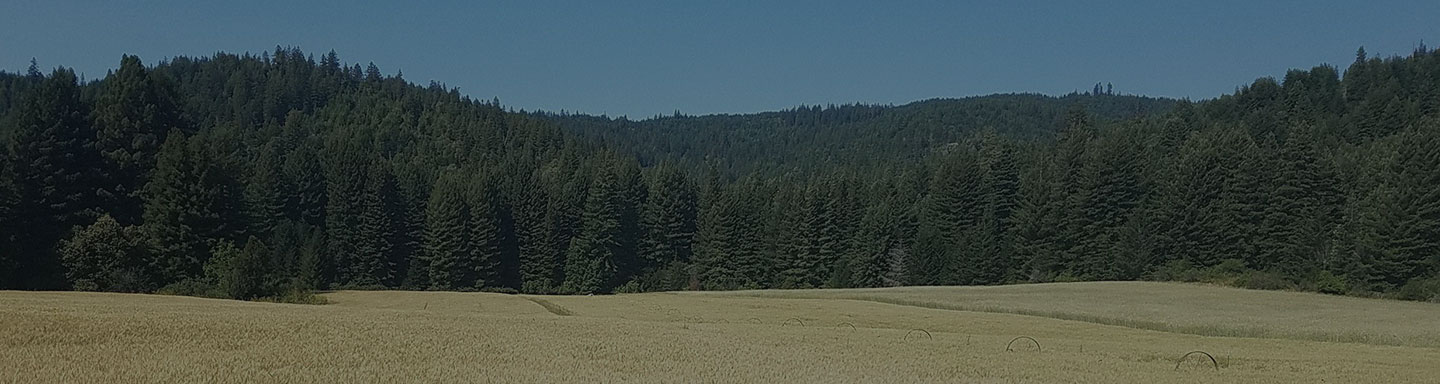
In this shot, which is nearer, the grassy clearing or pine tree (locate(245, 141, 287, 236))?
the grassy clearing

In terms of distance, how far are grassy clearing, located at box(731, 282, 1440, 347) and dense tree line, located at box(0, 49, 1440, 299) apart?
13324 mm

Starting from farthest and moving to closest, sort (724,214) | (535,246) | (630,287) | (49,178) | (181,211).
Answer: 1. (724,214)
2. (535,246)
3. (630,287)
4. (49,178)
5. (181,211)

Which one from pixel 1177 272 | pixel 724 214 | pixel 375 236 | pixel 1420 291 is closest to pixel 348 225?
pixel 375 236

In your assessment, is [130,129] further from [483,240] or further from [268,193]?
[483,240]

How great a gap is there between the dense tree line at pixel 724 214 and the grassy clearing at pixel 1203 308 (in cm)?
1332

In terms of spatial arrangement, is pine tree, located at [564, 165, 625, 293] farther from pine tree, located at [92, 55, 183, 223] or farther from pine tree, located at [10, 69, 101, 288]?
pine tree, located at [10, 69, 101, 288]

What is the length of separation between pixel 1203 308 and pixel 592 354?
4152 centimetres

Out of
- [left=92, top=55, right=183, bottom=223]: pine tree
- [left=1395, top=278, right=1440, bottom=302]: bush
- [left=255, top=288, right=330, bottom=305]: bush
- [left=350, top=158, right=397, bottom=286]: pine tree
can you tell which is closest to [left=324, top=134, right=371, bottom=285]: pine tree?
[left=350, top=158, right=397, bottom=286]: pine tree

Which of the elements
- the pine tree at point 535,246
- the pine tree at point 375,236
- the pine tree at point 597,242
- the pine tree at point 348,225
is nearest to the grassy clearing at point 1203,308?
the pine tree at point 597,242

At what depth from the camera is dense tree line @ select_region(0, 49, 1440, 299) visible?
6494cm

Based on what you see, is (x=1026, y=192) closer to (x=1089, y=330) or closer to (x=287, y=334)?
(x=1089, y=330)

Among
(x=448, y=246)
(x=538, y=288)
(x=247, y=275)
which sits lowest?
(x=538, y=288)

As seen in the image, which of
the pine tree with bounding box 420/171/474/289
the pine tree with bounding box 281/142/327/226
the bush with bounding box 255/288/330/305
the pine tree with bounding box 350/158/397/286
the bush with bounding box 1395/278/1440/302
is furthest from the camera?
the pine tree with bounding box 281/142/327/226

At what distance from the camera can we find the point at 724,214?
394 feet
